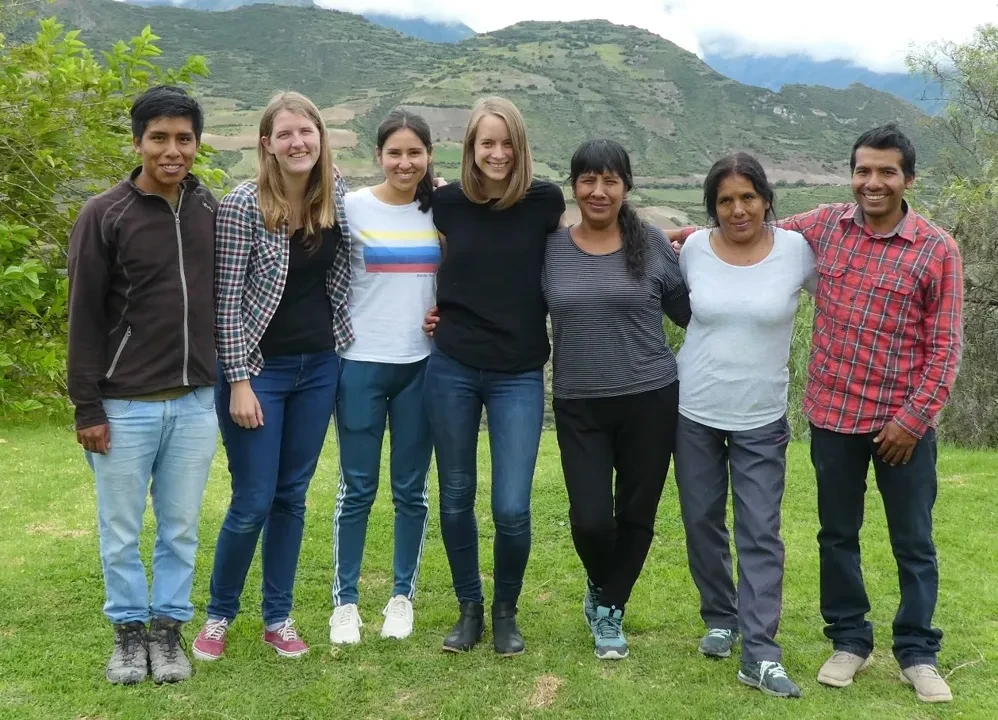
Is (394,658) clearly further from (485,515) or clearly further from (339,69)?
(339,69)

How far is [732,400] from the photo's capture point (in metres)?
3.79

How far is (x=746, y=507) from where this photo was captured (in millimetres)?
3875

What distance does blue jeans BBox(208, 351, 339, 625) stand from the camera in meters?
3.79

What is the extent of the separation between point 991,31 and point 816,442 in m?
18.8

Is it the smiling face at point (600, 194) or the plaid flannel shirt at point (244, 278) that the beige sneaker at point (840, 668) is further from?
the plaid flannel shirt at point (244, 278)

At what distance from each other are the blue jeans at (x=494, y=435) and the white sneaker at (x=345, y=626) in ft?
2.41

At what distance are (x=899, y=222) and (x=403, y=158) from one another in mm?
2116

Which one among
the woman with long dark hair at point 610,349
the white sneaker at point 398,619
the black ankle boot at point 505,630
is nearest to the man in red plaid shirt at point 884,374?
the woman with long dark hair at point 610,349

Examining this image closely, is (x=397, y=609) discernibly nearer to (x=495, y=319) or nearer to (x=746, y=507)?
(x=495, y=319)

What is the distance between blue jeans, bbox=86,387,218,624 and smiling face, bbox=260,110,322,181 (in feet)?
3.35

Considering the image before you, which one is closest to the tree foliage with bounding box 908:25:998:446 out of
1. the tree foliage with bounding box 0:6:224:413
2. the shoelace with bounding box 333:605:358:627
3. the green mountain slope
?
the tree foliage with bounding box 0:6:224:413

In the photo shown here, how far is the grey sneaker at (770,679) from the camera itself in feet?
12.1

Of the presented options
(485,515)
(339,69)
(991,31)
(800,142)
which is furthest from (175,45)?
(485,515)

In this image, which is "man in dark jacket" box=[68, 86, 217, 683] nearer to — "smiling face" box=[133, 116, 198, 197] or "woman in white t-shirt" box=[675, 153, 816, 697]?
"smiling face" box=[133, 116, 198, 197]
